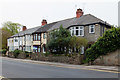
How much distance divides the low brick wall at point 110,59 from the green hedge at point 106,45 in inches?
16.9

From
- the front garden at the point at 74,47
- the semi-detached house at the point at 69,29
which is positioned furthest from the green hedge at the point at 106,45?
the semi-detached house at the point at 69,29

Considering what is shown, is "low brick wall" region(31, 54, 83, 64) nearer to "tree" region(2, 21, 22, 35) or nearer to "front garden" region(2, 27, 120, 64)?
"front garden" region(2, 27, 120, 64)

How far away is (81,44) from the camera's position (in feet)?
64.7

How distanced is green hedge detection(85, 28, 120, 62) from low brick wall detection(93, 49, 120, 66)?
0.43 meters

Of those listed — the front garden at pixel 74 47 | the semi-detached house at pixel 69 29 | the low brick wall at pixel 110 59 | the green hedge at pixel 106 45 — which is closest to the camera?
the low brick wall at pixel 110 59

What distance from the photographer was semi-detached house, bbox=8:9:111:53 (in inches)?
883

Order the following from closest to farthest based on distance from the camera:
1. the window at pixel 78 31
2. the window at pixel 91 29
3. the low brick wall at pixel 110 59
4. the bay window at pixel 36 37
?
the low brick wall at pixel 110 59, the window at pixel 91 29, the window at pixel 78 31, the bay window at pixel 36 37

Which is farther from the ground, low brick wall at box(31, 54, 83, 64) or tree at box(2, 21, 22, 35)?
tree at box(2, 21, 22, 35)

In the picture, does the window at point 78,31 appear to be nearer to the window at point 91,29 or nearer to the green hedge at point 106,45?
the window at point 91,29

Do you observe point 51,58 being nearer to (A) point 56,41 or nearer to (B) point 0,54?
(A) point 56,41

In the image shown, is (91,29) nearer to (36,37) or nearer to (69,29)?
(69,29)

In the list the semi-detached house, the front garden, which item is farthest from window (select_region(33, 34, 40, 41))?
the front garden

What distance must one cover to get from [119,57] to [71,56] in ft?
21.7

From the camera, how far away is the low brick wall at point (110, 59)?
15838 millimetres
